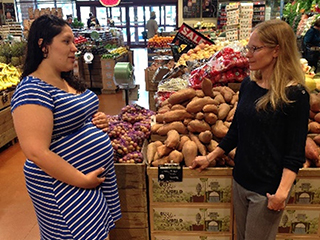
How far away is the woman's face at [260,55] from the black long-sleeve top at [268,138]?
0.37ft

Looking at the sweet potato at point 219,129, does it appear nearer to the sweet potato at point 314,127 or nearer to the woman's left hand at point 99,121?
the sweet potato at point 314,127

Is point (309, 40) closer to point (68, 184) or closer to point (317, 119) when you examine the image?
point (317, 119)

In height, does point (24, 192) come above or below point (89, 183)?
below

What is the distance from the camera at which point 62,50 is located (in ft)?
5.05

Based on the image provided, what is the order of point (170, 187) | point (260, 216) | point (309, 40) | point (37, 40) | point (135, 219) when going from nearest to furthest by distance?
1. point (37, 40)
2. point (260, 216)
3. point (170, 187)
4. point (135, 219)
5. point (309, 40)

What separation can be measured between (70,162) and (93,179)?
0.15 m

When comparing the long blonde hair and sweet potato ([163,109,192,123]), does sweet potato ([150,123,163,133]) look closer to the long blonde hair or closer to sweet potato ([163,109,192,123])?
sweet potato ([163,109,192,123])

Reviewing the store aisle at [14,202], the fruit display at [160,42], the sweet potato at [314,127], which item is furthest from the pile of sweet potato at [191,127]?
the fruit display at [160,42]

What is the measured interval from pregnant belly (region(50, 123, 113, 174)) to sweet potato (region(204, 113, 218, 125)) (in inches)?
33.3

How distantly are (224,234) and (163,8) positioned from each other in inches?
729

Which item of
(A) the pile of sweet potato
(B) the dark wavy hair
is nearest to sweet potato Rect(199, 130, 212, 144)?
(A) the pile of sweet potato

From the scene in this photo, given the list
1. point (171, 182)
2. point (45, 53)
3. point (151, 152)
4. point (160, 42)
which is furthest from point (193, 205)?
point (160, 42)

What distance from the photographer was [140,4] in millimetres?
19312

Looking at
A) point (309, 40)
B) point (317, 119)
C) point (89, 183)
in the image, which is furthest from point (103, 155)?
point (309, 40)
